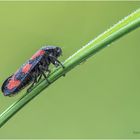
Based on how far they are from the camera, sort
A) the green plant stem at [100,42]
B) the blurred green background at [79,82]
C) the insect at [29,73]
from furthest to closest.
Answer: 1. the blurred green background at [79,82]
2. the insect at [29,73]
3. the green plant stem at [100,42]

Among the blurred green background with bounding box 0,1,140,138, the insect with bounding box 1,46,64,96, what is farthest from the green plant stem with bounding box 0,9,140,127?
the blurred green background with bounding box 0,1,140,138

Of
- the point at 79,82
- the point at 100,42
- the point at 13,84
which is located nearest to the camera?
the point at 100,42

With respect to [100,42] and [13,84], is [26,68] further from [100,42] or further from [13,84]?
[100,42]

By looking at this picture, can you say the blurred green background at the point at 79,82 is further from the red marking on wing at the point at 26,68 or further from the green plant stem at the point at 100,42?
the green plant stem at the point at 100,42

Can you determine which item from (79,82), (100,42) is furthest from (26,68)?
(79,82)

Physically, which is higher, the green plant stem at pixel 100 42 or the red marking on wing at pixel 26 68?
the red marking on wing at pixel 26 68

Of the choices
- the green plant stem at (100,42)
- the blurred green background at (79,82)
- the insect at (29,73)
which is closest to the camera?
the green plant stem at (100,42)

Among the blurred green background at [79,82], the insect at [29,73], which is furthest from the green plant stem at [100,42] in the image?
the blurred green background at [79,82]

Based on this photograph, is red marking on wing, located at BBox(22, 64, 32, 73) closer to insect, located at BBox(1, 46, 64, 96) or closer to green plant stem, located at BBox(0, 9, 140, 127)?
insect, located at BBox(1, 46, 64, 96)

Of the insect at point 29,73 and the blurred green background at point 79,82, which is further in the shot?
the blurred green background at point 79,82
